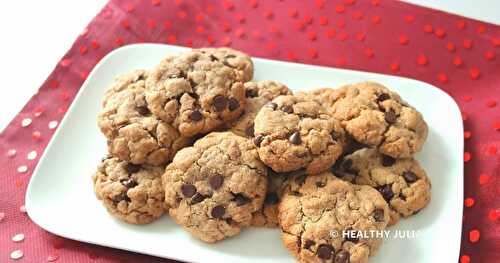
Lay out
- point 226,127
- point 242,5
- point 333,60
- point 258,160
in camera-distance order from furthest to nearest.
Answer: point 242,5 < point 333,60 < point 226,127 < point 258,160

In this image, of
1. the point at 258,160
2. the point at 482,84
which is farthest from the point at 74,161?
the point at 482,84

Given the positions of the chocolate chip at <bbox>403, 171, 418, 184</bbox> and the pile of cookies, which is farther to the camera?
the chocolate chip at <bbox>403, 171, 418, 184</bbox>

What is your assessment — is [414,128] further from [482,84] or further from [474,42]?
[474,42]

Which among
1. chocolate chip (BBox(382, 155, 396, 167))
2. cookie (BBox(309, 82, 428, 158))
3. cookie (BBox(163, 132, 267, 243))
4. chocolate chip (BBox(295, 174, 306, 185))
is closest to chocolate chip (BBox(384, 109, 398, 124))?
cookie (BBox(309, 82, 428, 158))

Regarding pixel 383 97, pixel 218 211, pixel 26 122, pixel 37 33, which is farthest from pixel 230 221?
pixel 37 33

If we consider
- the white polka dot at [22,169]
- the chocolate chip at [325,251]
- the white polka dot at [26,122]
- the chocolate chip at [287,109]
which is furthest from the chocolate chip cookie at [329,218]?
the white polka dot at [26,122]

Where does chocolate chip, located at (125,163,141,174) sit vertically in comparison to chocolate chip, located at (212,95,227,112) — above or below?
below

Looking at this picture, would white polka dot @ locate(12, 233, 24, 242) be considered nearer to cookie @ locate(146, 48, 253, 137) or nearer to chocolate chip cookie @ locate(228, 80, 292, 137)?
cookie @ locate(146, 48, 253, 137)

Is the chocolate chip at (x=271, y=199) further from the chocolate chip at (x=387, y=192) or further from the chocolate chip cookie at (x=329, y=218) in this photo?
the chocolate chip at (x=387, y=192)
